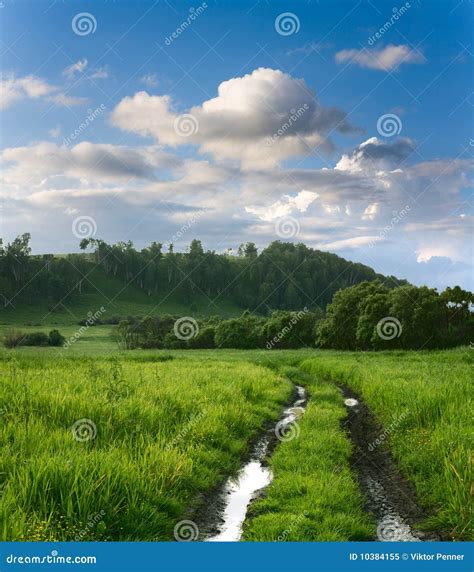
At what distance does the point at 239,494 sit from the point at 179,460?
1342 mm

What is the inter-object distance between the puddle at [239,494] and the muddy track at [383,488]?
6.32 feet

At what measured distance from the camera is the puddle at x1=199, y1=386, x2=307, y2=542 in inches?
311

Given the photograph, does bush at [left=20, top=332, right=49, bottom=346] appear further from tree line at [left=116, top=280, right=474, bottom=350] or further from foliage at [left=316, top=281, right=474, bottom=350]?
foliage at [left=316, top=281, right=474, bottom=350]

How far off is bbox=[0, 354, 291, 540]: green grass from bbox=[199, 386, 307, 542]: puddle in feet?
1.18

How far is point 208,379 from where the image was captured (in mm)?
20188

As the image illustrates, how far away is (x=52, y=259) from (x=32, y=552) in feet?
500

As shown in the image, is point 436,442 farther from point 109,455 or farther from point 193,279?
point 193,279

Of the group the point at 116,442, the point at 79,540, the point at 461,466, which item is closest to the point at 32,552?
the point at 79,540

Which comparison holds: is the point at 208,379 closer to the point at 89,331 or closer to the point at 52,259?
the point at 89,331

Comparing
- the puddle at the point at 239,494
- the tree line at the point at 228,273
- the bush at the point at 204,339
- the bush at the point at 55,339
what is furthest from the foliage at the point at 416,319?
the tree line at the point at 228,273

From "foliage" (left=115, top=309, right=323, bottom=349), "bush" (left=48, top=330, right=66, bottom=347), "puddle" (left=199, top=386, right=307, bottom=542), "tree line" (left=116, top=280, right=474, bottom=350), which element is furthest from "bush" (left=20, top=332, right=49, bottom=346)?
"puddle" (left=199, top=386, right=307, bottom=542)

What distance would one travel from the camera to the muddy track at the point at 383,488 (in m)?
7.91

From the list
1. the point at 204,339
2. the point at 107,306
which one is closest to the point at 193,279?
the point at 107,306

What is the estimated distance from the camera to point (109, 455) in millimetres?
8336
